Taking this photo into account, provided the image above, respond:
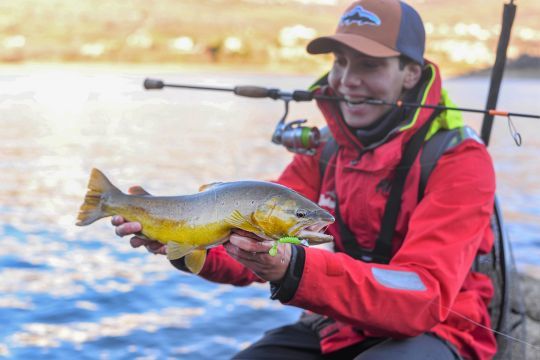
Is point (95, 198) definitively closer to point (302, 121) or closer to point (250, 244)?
point (250, 244)

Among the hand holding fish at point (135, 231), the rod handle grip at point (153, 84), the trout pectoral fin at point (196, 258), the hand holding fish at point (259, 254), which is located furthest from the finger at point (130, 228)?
the rod handle grip at point (153, 84)

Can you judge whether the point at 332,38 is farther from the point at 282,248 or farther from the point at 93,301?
the point at 93,301

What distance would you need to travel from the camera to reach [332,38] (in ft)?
12.6

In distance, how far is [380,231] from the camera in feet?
12.1

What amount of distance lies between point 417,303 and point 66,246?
7126 millimetres

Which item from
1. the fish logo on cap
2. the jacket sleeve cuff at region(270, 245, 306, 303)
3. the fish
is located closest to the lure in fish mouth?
the fish

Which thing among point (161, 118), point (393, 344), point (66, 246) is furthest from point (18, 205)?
point (161, 118)

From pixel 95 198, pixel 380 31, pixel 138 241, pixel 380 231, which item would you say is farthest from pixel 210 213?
pixel 380 31

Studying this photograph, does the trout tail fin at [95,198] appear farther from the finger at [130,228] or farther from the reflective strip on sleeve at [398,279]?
the reflective strip on sleeve at [398,279]

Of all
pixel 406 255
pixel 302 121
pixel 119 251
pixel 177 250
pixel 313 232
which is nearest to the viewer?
pixel 313 232

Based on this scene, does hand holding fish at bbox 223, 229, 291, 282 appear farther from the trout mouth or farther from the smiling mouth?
the smiling mouth

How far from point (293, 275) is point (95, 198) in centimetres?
100

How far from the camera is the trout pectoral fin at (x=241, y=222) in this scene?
2.45m

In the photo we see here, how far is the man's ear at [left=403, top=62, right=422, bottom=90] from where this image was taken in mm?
3977
